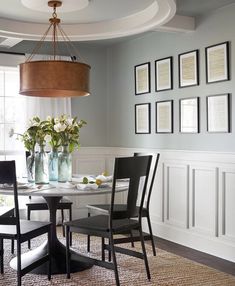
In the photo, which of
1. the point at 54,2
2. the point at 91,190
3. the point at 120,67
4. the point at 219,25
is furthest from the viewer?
the point at 120,67

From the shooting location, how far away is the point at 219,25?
404 cm

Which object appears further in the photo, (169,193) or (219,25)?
(169,193)

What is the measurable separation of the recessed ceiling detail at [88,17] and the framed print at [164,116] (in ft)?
2.82

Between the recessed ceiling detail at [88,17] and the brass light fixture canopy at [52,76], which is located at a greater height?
the recessed ceiling detail at [88,17]

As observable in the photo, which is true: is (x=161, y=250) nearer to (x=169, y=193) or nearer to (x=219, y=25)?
(x=169, y=193)

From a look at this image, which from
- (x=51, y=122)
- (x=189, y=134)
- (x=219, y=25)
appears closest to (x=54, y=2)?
(x=51, y=122)

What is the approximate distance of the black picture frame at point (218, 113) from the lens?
3912mm

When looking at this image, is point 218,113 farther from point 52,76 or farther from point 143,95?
point 52,76

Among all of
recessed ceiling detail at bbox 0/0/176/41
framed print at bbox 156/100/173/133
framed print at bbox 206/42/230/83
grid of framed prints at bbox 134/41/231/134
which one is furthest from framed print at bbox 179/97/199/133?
recessed ceiling detail at bbox 0/0/176/41

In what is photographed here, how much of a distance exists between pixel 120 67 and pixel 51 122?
200 cm

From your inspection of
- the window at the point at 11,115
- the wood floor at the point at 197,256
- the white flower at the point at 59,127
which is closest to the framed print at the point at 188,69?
the white flower at the point at 59,127

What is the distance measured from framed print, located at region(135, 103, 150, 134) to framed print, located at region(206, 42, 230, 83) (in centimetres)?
106

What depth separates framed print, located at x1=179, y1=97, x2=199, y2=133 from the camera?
14.1 ft

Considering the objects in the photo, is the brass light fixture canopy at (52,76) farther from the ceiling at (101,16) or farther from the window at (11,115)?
the window at (11,115)
